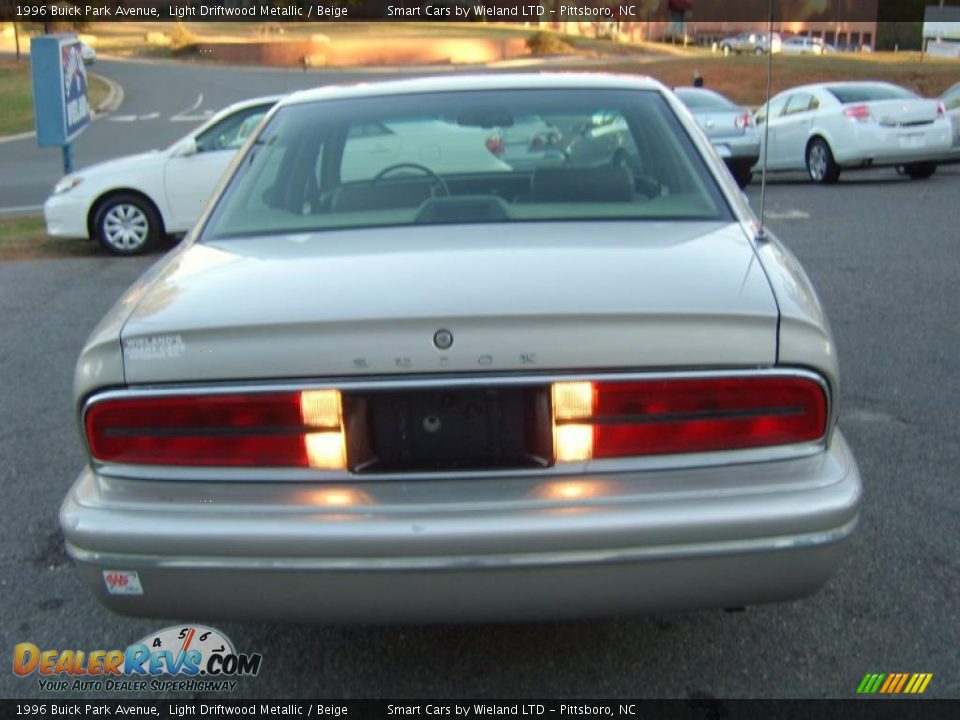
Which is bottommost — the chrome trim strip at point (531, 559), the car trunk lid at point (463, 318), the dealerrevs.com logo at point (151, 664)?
the dealerrevs.com logo at point (151, 664)

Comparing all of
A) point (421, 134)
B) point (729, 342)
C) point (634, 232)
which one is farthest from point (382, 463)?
point (421, 134)

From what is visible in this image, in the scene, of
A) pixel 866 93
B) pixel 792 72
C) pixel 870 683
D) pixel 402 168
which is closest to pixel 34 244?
pixel 402 168

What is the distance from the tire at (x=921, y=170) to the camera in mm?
15453

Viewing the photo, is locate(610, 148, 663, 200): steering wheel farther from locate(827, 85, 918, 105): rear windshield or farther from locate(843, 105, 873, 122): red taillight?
locate(827, 85, 918, 105): rear windshield

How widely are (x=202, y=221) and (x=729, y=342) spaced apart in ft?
6.11

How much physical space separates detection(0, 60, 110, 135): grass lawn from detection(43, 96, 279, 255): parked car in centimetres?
1768

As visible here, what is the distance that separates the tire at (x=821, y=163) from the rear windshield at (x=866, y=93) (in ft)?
2.17

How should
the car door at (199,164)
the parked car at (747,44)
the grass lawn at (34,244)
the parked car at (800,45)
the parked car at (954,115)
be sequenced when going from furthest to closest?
1. the parked car at (747,44)
2. the parked car at (800,45)
3. the parked car at (954,115)
4. the grass lawn at (34,244)
5. the car door at (199,164)

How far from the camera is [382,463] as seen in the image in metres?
2.60

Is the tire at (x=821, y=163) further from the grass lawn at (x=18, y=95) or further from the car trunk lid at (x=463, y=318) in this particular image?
the grass lawn at (x=18, y=95)

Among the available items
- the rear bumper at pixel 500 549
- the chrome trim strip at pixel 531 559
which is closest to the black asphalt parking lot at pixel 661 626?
the rear bumper at pixel 500 549

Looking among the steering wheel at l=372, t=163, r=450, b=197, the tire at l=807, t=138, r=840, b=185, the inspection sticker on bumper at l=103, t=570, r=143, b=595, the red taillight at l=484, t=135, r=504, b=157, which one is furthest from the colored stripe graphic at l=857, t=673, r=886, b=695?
the tire at l=807, t=138, r=840, b=185

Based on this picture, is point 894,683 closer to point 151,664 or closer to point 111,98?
point 151,664

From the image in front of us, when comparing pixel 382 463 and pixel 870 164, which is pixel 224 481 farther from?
pixel 870 164
